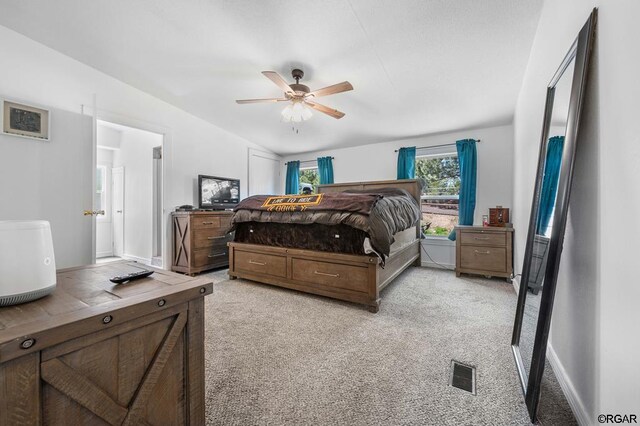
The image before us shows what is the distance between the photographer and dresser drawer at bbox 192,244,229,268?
3.79 m

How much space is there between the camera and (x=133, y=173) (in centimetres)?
507

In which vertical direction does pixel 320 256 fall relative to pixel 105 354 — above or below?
below

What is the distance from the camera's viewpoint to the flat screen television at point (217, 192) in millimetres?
4297

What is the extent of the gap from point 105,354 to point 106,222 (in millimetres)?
6042

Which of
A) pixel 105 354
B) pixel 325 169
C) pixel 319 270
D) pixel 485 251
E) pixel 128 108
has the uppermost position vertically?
pixel 128 108

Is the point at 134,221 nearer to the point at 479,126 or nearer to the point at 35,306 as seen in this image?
the point at 35,306

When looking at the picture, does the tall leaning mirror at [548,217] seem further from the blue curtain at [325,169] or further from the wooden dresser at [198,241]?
the blue curtain at [325,169]

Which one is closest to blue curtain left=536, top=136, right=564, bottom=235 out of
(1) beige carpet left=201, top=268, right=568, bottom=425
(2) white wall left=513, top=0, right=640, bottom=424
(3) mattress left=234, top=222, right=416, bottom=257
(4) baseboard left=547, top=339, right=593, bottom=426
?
(2) white wall left=513, top=0, right=640, bottom=424

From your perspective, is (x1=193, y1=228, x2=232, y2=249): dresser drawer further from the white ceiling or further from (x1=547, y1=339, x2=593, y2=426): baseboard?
(x1=547, y1=339, x2=593, y2=426): baseboard

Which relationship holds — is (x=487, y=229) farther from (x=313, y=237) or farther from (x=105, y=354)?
(x=105, y=354)

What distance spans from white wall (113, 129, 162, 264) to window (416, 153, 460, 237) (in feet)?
15.6

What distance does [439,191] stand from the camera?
4.48m
